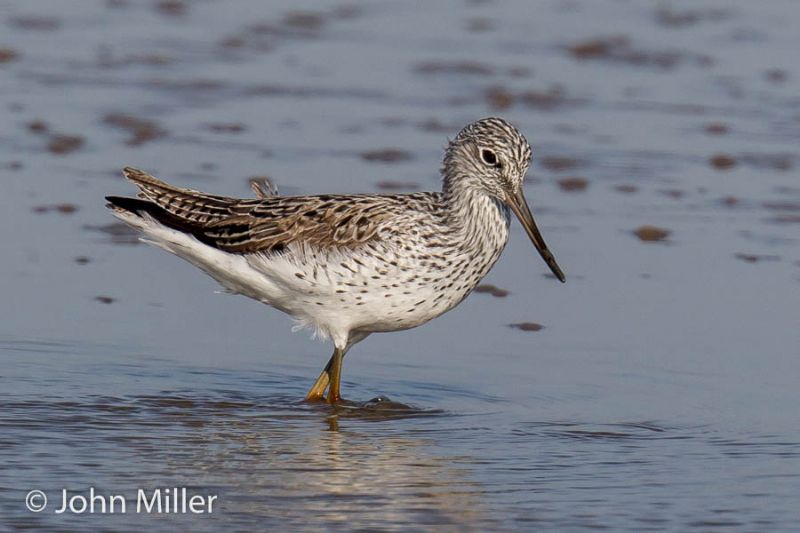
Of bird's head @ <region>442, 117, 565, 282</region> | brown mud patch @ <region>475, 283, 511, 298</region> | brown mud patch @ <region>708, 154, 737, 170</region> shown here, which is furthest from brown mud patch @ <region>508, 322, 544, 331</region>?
brown mud patch @ <region>708, 154, 737, 170</region>

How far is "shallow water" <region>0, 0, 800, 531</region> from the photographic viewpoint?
796 centimetres

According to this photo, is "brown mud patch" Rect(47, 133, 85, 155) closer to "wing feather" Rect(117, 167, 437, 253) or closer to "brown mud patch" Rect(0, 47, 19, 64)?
"brown mud patch" Rect(0, 47, 19, 64)

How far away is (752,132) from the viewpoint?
50.1ft

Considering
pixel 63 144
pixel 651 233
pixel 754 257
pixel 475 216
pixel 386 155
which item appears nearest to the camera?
pixel 475 216

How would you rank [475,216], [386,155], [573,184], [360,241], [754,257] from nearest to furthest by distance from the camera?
[360,241], [475,216], [754,257], [573,184], [386,155]

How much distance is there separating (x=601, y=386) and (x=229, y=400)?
2.02 m

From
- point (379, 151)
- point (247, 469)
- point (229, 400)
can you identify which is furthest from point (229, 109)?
point (247, 469)

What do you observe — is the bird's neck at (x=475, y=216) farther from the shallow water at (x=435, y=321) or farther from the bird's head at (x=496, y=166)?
the shallow water at (x=435, y=321)

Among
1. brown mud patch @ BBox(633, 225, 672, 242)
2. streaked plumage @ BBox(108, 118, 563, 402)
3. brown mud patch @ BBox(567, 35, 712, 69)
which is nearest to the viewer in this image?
streaked plumage @ BBox(108, 118, 563, 402)

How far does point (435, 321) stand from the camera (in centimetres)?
1084

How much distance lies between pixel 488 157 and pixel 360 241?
0.85 meters

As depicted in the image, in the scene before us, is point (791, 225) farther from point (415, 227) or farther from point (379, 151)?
point (415, 227)

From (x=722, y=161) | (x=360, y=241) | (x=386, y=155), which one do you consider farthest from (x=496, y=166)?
(x=722, y=161)

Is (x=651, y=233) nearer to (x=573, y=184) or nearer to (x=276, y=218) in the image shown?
(x=573, y=184)
